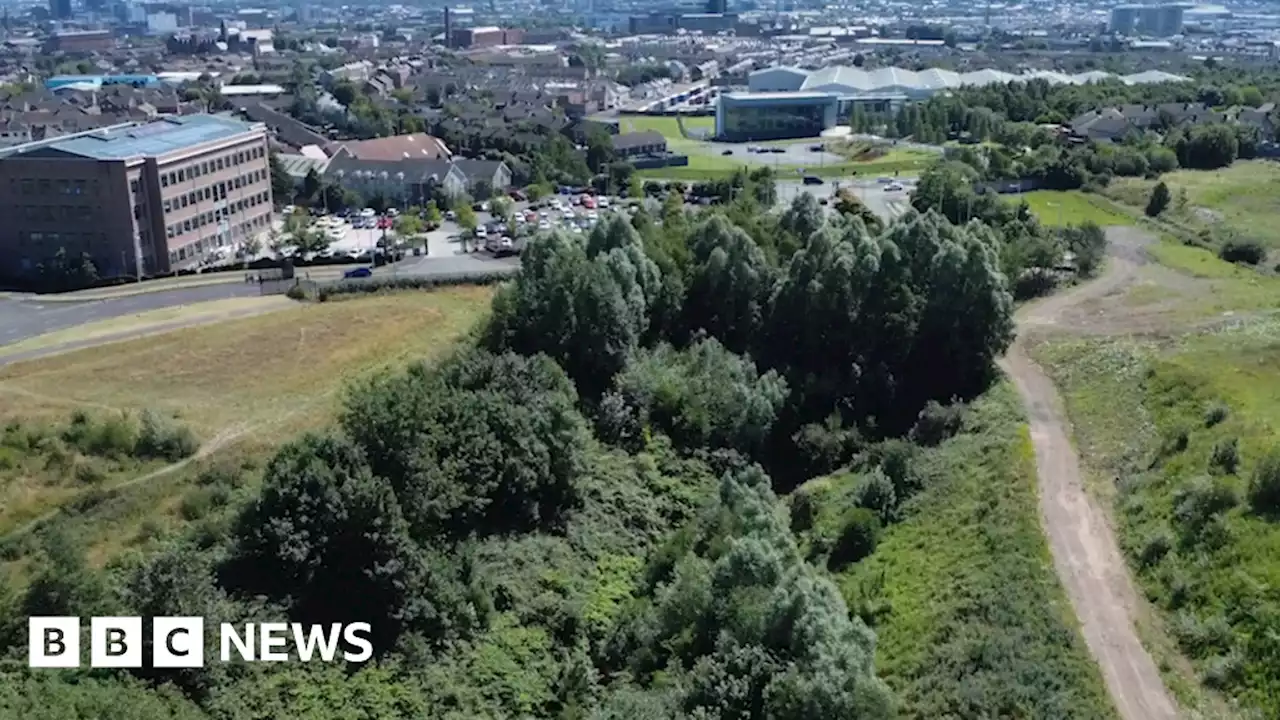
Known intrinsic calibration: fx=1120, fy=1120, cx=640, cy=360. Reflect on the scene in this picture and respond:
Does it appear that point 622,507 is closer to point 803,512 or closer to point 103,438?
point 803,512

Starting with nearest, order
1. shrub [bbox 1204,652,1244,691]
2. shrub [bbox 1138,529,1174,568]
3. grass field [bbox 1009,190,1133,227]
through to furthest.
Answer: shrub [bbox 1204,652,1244,691], shrub [bbox 1138,529,1174,568], grass field [bbox 1009,190,1133,227]

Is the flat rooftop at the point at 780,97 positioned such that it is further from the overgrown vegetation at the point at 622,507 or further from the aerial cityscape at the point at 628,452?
the overgrown vegetation at the point at 622,507

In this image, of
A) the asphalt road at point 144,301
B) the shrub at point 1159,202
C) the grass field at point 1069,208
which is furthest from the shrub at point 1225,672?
the shrub at point 1159,202

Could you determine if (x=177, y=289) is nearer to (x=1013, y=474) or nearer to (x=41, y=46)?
(x=1013, y=474)

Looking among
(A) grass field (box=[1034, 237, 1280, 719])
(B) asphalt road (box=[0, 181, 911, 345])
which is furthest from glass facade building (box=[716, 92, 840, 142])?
(A) grass field (box=[1034, 237, 1280, 719])

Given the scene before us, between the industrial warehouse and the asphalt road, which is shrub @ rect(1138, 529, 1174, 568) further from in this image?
the industrial warehouse

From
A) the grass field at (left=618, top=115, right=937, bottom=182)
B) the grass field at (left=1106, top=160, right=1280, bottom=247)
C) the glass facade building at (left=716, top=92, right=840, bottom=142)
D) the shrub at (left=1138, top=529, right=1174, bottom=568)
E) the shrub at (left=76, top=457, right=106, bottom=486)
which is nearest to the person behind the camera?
the shrub at (left=1138, top=529, right=1174, bottom=568)
